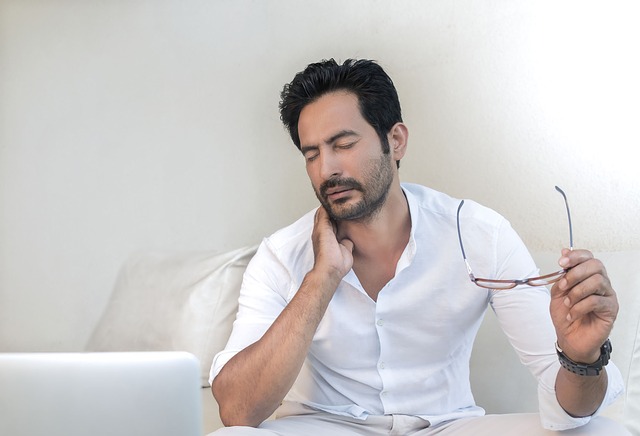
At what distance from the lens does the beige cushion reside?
231 cm

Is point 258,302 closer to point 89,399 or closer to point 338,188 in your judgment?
point 338,188

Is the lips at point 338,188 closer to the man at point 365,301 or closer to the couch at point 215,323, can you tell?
the man at point 365,301

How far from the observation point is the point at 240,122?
2824 mm

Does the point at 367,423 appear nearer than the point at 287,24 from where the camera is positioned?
Yes

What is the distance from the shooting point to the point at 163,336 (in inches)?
93.2

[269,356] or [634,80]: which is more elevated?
[634,80]

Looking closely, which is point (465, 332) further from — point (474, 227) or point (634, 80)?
point (634, 80)

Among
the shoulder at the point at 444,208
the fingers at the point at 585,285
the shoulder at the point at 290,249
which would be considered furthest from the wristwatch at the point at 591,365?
the shoulder at the point at 290,249

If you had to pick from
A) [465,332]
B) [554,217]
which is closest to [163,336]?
[465,332]

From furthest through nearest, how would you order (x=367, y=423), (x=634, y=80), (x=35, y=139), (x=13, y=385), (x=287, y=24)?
(x=35, y=139) < (x=287, y=24) < (x=634, y=80) < (x=367, y=423) < (x=13, y=385)

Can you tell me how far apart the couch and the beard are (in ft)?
1.55

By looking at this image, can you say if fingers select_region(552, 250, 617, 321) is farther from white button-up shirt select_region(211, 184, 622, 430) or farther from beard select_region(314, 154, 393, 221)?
beard select_region(314, 154, 393, 221)

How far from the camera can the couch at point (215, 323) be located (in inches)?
72.7

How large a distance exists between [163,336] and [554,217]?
117 centimetres
